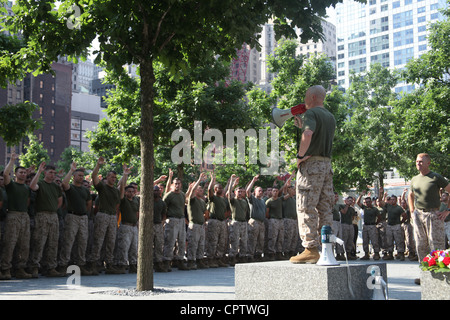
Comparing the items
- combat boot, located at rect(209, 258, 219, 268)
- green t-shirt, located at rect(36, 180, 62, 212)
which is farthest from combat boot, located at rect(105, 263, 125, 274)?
combat boot, located at rect(209, 258, 219, 268)

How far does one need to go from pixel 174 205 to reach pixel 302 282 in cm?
885

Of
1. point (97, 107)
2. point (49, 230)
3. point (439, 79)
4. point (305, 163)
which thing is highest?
point (97, 107)

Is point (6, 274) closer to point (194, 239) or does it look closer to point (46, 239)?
point (46, 239)

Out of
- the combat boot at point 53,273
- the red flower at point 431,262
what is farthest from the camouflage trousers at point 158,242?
the red flower at point 431,262

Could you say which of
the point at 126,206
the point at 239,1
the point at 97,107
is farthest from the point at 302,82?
the point at 97,107

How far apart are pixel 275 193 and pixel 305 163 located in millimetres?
11483

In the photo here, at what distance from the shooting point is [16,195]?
38.7 feet

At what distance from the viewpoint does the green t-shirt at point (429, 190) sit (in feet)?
34.2

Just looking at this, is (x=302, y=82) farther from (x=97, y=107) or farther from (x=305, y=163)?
(x=97, y=107)

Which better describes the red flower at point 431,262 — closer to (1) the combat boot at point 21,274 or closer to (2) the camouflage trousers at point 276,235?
(1) the combat boot at point 21,274

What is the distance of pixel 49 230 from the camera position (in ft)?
40.7

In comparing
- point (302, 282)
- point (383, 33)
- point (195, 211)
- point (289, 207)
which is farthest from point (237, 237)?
point (383, 33)

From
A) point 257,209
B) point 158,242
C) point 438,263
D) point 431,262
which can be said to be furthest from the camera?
point 257,209

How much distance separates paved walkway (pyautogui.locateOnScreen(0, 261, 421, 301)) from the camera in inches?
330
